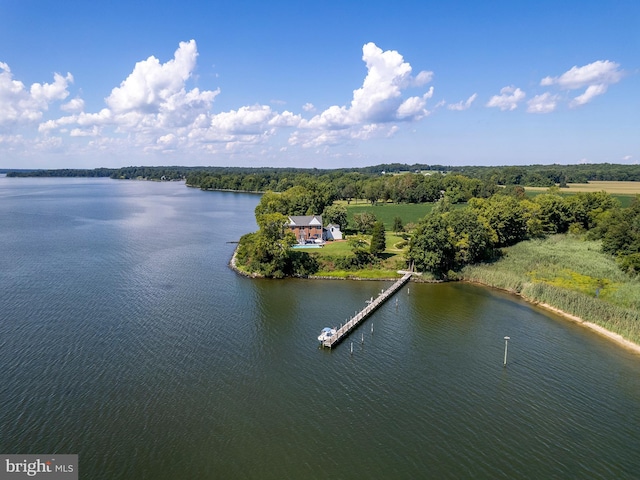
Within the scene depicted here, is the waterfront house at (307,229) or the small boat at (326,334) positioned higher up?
the waterfront house at (307,229)

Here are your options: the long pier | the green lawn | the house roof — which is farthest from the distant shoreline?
the green lawn

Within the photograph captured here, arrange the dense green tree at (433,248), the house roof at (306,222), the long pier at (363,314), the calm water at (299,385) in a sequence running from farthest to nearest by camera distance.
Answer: the house roof at (306,222) → the dense green tree at (433,248) → the long pier at (363,314) → the calm water at (299,385)

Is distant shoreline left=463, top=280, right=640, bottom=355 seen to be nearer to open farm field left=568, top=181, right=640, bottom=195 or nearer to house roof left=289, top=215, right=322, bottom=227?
house roof left=289, top=215, right=322, bottom=227

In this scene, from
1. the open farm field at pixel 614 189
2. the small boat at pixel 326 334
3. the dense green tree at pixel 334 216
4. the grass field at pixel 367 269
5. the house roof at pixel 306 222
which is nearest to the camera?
the small boat at pixel 326 334

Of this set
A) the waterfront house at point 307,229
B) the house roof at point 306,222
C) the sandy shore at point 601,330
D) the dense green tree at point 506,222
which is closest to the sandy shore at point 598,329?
the sandy shore at point 601,330

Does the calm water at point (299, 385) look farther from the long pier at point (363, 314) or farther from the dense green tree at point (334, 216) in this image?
the dense green tree at point (334, 216)

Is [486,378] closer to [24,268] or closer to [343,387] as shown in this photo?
[343,387]
